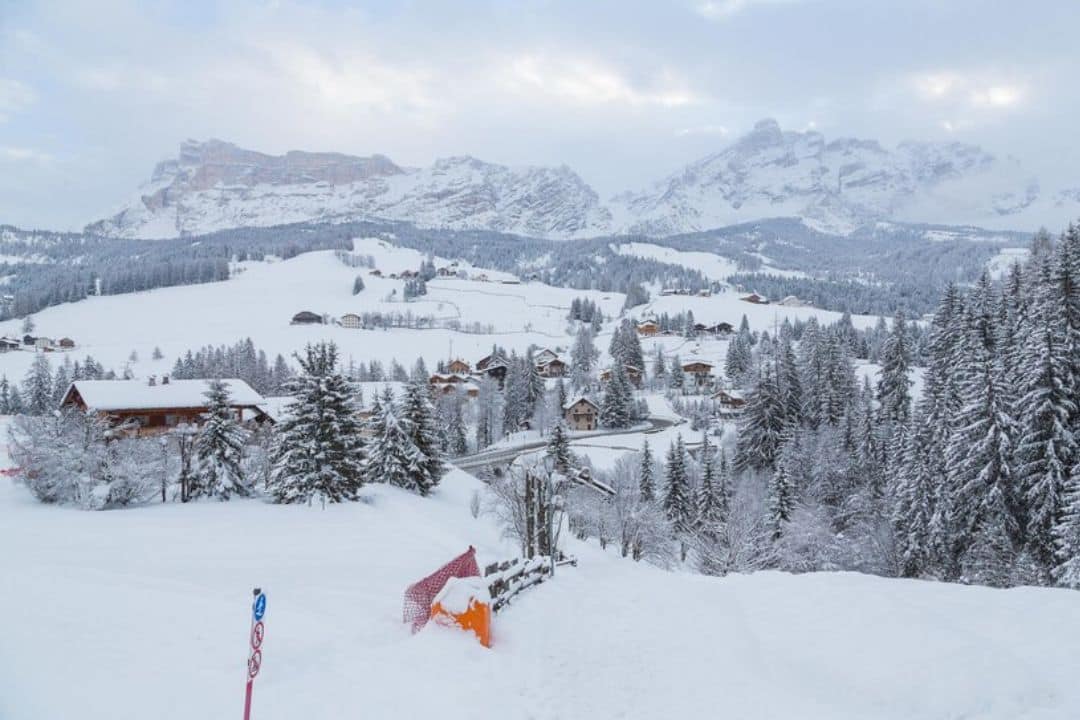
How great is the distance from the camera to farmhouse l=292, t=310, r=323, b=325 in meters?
158

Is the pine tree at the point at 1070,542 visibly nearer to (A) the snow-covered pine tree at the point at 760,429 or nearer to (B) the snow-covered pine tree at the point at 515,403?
(A) the snow-covered pine tree at the point at 760,429

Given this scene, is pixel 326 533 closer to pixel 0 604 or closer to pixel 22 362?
pixel 0 604

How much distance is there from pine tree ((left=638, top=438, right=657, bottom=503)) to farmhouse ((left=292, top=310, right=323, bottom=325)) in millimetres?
123398

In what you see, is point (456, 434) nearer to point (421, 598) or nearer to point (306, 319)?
point (421, 598)

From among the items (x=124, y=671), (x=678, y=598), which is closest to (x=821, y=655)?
(x=678, y=598)

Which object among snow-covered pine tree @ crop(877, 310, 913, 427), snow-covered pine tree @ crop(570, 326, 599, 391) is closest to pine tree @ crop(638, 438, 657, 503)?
snow-covered pine tree @ crop(877, 310, 913, 427)

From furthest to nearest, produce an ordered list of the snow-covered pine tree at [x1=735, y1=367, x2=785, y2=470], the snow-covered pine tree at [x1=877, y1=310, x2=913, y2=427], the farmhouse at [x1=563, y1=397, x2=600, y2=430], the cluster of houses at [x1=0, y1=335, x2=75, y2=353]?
the cluster of houses at [x1=0, y1=335, x2=75, y2=353] → the farmhouse at [x1=563, y1=397, x2=600, y2=430] → the snow-covered pine tree at [x1=735, y1=367, x2=785, y2=470] → the snow-covered pine tree at [x1=877, y1=310, x2=913, y2=427]

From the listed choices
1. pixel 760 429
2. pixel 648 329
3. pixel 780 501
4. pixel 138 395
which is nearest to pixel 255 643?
pixel 780 501

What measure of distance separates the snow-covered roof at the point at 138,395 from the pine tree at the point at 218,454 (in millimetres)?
10397

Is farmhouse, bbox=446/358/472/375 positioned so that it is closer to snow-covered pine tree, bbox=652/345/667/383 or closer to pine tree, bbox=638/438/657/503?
snow-covered pine tree, bbox=652/345/667/383

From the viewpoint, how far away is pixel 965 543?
3247 centimetres

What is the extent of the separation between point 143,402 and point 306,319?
115514 mm

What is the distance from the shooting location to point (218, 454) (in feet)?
113

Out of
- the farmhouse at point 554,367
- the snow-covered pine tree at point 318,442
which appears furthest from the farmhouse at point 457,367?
the snow-covered pine tree at point 318,442
